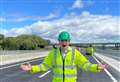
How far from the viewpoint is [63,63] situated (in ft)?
20.7

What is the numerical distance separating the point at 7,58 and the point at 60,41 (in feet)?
122

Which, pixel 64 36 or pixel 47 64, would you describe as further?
pixel 47 64

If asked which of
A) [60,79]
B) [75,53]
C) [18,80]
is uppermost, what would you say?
A: [75,53]

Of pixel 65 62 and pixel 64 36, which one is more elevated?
pixel 64 36

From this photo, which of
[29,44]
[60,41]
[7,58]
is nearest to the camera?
[60,41]

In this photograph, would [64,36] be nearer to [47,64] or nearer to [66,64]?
[66,64]

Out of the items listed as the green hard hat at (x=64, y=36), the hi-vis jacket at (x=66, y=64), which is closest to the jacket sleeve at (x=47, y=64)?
the hi-vis jacket at (x=66, y=64)

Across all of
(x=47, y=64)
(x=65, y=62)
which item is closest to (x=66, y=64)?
(x=65, y=62)

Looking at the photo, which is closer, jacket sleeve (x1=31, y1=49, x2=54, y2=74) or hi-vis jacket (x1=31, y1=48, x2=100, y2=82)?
hi-vis jacket (x1=31, y1=48, x2=100, y2=82)

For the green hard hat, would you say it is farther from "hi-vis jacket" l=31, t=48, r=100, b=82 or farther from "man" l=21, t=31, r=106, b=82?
"hi-vis jacket" l=31, t=48, r=100, b=82

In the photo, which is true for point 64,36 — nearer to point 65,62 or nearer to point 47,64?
point 65,62

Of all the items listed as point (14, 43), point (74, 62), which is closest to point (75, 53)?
point (74, 62)

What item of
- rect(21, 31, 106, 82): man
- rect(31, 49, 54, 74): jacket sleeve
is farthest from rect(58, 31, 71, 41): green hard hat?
rect(31, 49, 54, 74): jacket sleeve

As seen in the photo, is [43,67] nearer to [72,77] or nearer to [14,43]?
[72,77]
